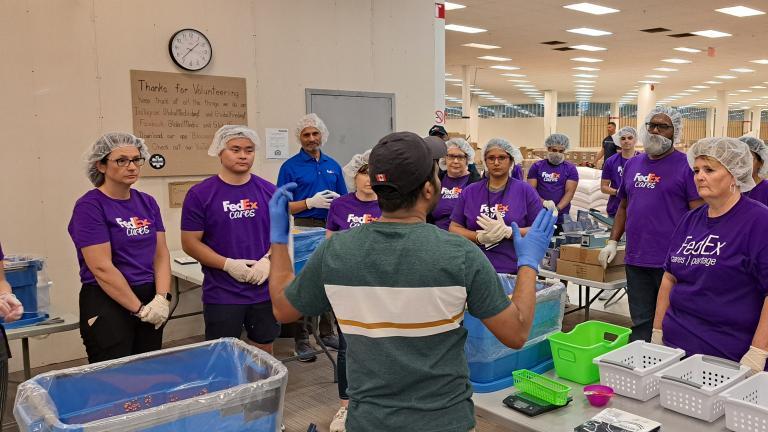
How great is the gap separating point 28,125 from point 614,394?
378 centimetres

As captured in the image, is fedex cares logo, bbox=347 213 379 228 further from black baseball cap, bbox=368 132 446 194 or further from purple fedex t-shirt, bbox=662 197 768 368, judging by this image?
black baseball cap, bbox=368 132 446 194

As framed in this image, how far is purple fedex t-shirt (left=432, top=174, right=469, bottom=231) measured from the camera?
369 centimetres

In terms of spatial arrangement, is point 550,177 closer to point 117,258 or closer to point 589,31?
point 117,258

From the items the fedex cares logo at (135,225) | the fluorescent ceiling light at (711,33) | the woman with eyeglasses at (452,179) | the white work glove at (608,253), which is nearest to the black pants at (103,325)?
the fedex cares logo at (135,225)

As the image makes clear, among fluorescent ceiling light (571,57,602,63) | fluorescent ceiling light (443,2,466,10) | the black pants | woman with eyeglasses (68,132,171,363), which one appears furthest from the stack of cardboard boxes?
fluorescent ceiling light (571,57,602,63)

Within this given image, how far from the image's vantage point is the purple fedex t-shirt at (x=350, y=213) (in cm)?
287

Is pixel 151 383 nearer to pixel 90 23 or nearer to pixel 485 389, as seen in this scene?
pixel 485 389

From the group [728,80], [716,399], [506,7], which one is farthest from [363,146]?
[728,80]

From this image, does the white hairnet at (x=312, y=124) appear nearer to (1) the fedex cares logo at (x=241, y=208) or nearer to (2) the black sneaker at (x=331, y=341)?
(2) the black sneaker at (x=331, y=341)

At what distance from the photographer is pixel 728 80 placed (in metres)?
16.0

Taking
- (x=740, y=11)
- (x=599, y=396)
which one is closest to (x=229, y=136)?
(x=599, y=396)

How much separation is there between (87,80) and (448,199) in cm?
256

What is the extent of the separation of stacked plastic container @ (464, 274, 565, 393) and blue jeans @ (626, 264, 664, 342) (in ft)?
3.77

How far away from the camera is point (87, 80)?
3902 millimetres
